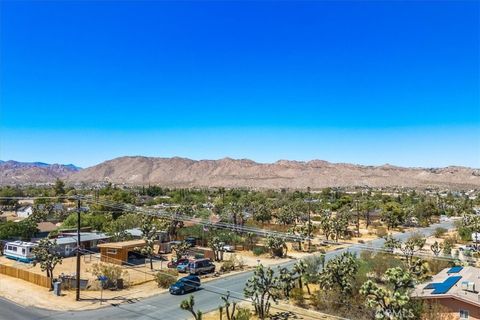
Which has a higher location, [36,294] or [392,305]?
[392,305]

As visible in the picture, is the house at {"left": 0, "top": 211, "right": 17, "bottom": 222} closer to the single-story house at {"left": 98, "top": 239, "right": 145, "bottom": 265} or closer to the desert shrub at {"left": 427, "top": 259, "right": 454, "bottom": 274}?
the single-story house at {"left": 98, "top": 239, "right": 145, "bottom": 265}

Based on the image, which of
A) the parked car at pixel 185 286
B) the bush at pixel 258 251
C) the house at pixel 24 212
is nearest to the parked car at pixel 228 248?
the bush at pixel 258 251

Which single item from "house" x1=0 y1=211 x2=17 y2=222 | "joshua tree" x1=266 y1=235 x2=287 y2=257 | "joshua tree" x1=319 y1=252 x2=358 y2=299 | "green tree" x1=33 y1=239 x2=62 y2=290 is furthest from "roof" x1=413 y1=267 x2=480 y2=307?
"house" x1=0 y1=211 x2=17 y2=222

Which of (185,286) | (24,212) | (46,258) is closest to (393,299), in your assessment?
(185,286)

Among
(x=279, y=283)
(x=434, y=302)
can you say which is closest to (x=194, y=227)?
(x=279, y=283)

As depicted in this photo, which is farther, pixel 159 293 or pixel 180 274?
pixel 180 274

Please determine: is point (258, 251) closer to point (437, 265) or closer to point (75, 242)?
point (437, 265)

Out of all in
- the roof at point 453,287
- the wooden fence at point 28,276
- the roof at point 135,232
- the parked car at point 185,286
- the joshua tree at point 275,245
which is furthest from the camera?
the roof at point 135,232

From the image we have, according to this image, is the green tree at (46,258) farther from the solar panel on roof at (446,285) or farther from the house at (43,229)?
the solar panel on roof at (446,285)

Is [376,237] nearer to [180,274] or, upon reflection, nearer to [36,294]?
[180,274]
